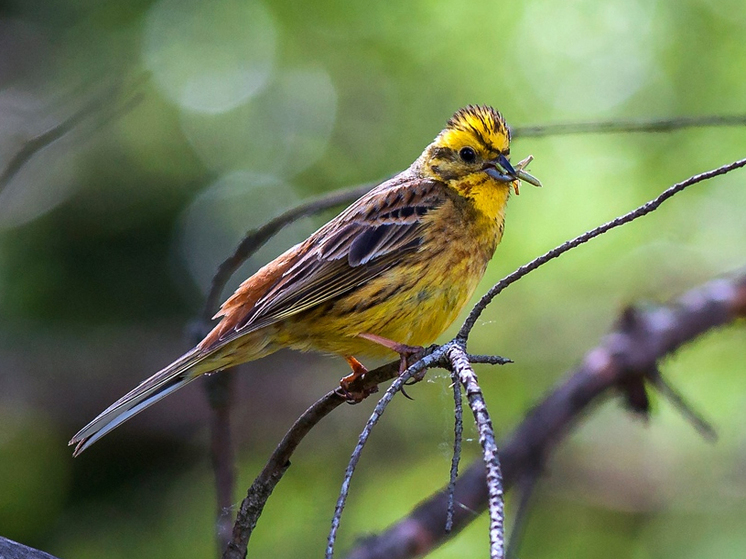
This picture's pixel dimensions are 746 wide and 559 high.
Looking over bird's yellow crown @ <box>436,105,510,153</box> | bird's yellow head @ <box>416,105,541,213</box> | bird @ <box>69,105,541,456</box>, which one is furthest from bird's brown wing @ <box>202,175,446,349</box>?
bird's yellow crown @ <box>436,105,510,153</box>

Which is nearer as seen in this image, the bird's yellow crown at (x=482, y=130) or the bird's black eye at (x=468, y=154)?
the bird's yellow crown at (x=482, y=130)

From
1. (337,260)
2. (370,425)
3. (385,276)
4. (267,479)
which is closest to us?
(370,425)

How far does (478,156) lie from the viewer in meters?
5.00

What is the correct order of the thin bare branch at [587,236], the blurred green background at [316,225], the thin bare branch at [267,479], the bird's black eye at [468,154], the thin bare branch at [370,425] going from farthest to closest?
the blurred green background at [316,225] < the bird's black eye at [468,154] < the thin bare branch at [267,479] < the thin bare branch at [587,236] < the thin bare branch at [370,425]

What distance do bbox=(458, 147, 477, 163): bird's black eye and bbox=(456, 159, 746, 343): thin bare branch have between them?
2.62 meters

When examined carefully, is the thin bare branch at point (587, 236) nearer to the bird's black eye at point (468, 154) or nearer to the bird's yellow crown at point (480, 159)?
the bird's yellow crown at point (480, 159)

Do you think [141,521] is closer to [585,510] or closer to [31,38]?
[585,510]

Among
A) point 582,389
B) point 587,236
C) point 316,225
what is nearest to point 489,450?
point 587,236

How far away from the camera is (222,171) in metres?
8.85

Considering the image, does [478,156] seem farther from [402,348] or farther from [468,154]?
[402,348]

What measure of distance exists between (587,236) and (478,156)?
107 inches

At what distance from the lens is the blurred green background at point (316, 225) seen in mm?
6715

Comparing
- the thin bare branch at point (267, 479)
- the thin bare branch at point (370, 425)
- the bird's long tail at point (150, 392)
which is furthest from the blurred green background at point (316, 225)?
the thin bare branch at point (370, 425)

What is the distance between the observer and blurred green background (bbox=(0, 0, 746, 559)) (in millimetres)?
6715
